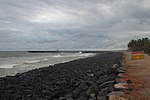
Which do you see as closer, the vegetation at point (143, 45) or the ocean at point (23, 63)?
the ocean at point (23, 63)

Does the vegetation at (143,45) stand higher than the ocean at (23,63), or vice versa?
the vegetation at (143,45)

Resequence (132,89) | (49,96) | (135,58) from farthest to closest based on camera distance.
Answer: (135,58) → (49,96) → (132,89)

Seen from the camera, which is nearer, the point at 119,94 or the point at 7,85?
the point at 119,94

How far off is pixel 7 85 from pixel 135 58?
17680 mm

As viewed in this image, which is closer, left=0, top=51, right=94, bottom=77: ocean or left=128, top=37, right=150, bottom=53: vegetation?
left=0, top=51, right=94, bottom=77: ocean

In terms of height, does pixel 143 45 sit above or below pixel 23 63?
above

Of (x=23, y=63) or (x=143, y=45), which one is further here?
(x=143, y=45)

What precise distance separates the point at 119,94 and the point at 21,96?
5.17m

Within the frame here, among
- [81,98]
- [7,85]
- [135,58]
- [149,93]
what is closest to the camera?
[149,93]

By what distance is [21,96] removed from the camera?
35.9ft

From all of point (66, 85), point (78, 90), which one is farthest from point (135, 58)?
point (78, 90)

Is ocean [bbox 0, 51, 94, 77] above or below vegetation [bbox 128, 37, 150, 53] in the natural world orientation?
below

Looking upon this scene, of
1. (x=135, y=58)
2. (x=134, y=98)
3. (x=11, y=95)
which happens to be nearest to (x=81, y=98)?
(x=134, y=98)

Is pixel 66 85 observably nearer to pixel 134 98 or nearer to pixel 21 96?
pixel 21 96
